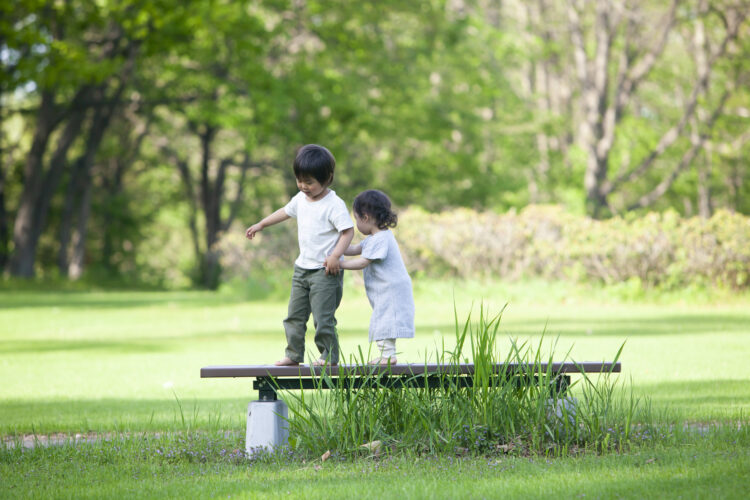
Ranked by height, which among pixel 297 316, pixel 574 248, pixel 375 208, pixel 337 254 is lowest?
pixel 297 316

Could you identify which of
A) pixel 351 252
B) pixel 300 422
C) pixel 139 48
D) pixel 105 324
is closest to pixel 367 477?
pixel 300 422

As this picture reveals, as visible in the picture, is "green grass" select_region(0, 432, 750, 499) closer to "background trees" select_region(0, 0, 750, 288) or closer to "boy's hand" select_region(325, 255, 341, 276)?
"boy's hand" select_region(325, 255, 341, 276)

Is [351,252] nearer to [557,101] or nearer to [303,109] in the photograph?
[303,109]

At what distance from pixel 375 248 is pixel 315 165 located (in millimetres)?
683

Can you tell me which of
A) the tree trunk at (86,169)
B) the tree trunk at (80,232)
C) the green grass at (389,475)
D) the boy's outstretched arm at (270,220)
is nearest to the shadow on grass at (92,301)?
the tree trunk at (86,169)

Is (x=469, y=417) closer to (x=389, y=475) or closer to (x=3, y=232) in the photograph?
(x=389, y=475)

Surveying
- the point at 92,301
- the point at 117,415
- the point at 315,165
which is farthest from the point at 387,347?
the point at 92,301

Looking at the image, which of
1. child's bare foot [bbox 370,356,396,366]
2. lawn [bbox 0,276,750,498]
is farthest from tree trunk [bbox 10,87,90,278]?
child's bare foot [bbox 370,356,396,366]

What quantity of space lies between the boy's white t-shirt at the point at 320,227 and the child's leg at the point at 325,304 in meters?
0.10

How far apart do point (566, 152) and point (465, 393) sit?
35063mm

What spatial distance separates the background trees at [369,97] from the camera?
2869cm

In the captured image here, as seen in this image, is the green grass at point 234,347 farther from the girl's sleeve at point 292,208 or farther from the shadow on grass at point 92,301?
the girl's sleeve at point 292,208

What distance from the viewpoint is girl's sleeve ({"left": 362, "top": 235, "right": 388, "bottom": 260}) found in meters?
6.34

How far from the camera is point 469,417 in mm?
5891
